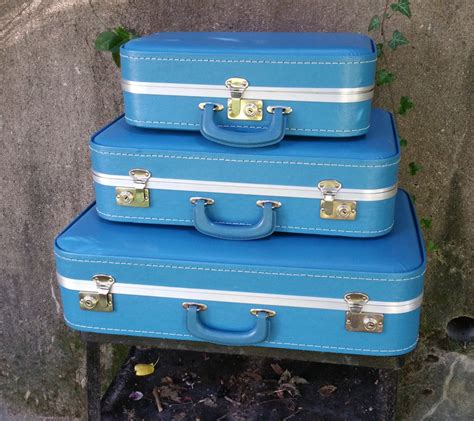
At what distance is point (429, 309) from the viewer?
1797 mm

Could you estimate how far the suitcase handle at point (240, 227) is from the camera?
3.91ft

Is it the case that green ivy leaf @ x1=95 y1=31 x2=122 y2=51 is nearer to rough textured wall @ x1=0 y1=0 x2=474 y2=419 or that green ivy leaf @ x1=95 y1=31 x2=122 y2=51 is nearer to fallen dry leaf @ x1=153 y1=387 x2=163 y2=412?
rough textured wall @ x1=0 y1=0 x2=474 y2=419

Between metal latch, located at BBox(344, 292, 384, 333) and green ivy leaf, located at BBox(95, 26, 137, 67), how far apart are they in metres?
0.87

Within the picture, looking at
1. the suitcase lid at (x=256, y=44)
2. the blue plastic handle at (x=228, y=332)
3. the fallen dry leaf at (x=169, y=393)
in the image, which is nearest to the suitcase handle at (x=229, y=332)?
the blue plastic handle at (x=228, y=332)

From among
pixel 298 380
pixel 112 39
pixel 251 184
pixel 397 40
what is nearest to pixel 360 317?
pixel 251 184

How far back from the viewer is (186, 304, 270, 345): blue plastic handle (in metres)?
1.16

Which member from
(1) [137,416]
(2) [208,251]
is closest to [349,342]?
(2) [208,251]

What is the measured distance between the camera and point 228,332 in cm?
118

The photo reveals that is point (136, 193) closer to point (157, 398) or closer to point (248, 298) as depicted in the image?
point (248, 298)

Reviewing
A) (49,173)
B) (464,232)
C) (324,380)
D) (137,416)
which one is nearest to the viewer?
(137,416)

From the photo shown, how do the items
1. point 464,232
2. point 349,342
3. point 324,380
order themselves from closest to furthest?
point 349,342 → point 324,380 → point 464,232

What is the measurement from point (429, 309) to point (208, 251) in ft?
2.97

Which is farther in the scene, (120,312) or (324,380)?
(324,380)

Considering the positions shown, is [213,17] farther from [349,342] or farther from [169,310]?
[349,342]
